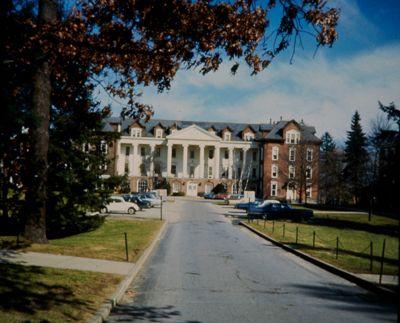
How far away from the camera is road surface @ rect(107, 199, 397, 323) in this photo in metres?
8.06

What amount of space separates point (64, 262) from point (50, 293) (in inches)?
159

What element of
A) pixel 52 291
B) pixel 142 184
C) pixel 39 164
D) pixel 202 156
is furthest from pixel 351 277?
pixel 142 184

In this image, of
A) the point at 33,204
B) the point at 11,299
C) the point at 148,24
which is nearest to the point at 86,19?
the point at 148,24

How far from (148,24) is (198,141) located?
73.0 metres

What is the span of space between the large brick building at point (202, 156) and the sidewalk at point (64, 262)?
2603 inches

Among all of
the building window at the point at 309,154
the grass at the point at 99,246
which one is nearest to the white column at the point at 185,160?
the building window at the point at 309,154

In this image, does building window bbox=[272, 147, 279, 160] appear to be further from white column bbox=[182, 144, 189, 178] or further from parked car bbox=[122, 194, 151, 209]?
parked car bbox=[122, 194, 151, 209]

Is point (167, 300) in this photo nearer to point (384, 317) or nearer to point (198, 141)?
point (384, 317)

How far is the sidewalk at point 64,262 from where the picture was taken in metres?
11.8

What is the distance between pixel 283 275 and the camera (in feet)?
41.4

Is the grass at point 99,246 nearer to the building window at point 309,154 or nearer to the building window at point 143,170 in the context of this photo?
the building window at point 309,154

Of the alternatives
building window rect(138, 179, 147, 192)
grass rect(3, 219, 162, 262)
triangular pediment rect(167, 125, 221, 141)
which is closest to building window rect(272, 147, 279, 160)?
triangular pediment rect(167, 125, 221, 141)

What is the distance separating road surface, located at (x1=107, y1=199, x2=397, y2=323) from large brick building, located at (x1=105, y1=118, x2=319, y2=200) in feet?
204

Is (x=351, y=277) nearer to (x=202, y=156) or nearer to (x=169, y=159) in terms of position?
(x=169, y=159)
